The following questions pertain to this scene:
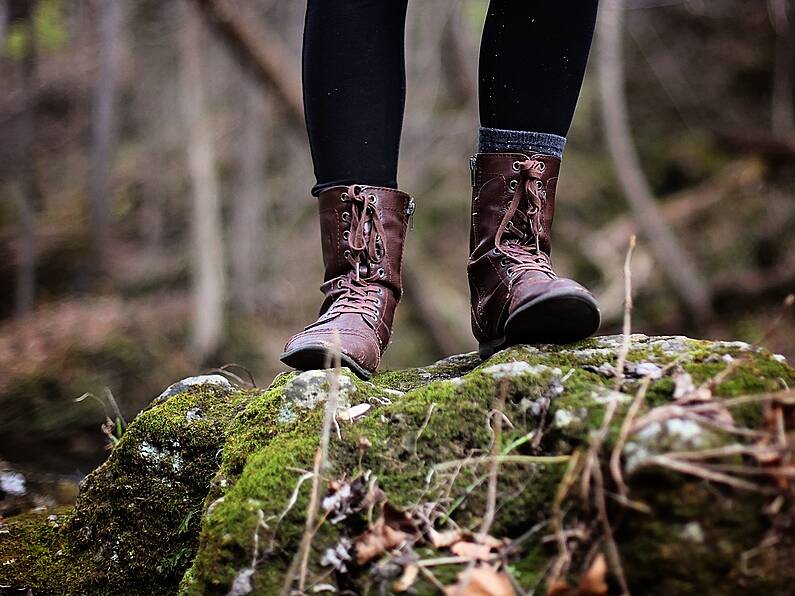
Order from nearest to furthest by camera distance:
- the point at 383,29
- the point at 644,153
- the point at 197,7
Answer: the point at 383,29 → the point at 197,7 → the point at 644,153

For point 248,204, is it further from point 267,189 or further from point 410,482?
point 410,482

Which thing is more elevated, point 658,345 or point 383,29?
point 383,29

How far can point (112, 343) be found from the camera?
20.7 ft

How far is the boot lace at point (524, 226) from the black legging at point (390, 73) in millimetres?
115

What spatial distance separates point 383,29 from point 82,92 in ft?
34.0

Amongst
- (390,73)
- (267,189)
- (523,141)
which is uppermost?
(390,73)

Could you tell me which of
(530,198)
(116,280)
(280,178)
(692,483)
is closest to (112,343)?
(116,280)

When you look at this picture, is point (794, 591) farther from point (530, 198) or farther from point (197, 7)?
point (197, 7)

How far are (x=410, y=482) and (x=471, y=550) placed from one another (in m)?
0.20

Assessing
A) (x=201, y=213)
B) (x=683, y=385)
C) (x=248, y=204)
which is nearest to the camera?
(x=683, y=385)

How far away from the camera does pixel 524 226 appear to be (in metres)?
1.76

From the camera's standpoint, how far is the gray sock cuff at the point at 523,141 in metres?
Result: 1.71

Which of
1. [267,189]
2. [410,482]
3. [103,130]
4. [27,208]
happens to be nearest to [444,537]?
[410,482]

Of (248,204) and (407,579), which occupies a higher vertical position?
(248,204)
